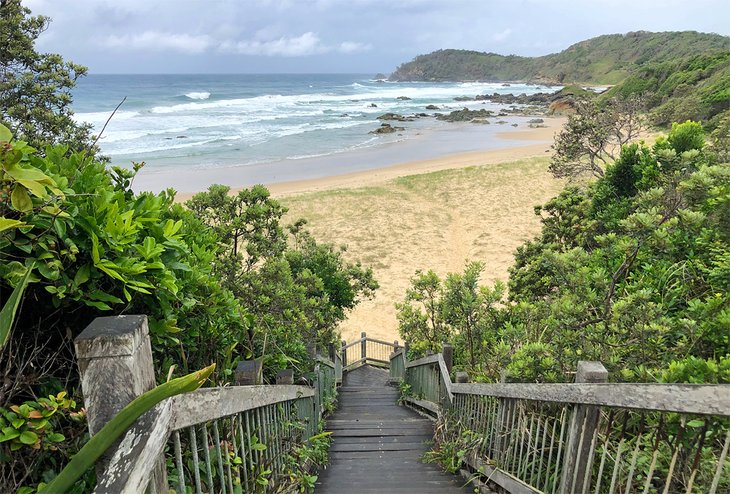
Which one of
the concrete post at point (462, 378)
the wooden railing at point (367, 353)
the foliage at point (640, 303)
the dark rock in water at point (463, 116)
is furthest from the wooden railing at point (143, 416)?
the dark rock in water at point (463, 116)

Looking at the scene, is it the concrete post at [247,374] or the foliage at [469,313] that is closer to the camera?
the concrete post at [247,374]

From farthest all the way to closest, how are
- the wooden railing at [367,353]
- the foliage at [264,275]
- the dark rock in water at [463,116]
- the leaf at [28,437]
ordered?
1. the dark rock in water at [463,116]
2. the wooden railing at [367,353]
3. the foliage at [264,275]
4. the leaf at [28,437]

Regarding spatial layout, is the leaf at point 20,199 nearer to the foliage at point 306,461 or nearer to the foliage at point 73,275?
the foliage at point 73,275

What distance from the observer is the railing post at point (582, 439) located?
7.63 feet

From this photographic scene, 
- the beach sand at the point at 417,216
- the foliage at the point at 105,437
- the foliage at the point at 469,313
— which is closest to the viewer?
the foliage at the point at 105,437

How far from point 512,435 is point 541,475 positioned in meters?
0.35

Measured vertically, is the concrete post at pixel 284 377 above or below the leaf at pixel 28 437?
below

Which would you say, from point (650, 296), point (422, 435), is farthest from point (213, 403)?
point (422, 435)

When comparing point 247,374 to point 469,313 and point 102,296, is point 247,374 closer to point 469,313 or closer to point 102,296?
point 102,296

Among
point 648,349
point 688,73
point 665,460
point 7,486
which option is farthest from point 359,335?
point 688,73

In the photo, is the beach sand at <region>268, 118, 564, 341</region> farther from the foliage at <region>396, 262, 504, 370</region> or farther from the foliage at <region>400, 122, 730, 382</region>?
the foliage at <region>400, 122, 730, 382</region>

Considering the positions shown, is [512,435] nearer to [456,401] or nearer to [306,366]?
[456,401]

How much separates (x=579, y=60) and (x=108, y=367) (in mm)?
142374

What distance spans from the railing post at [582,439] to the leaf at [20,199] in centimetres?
244
